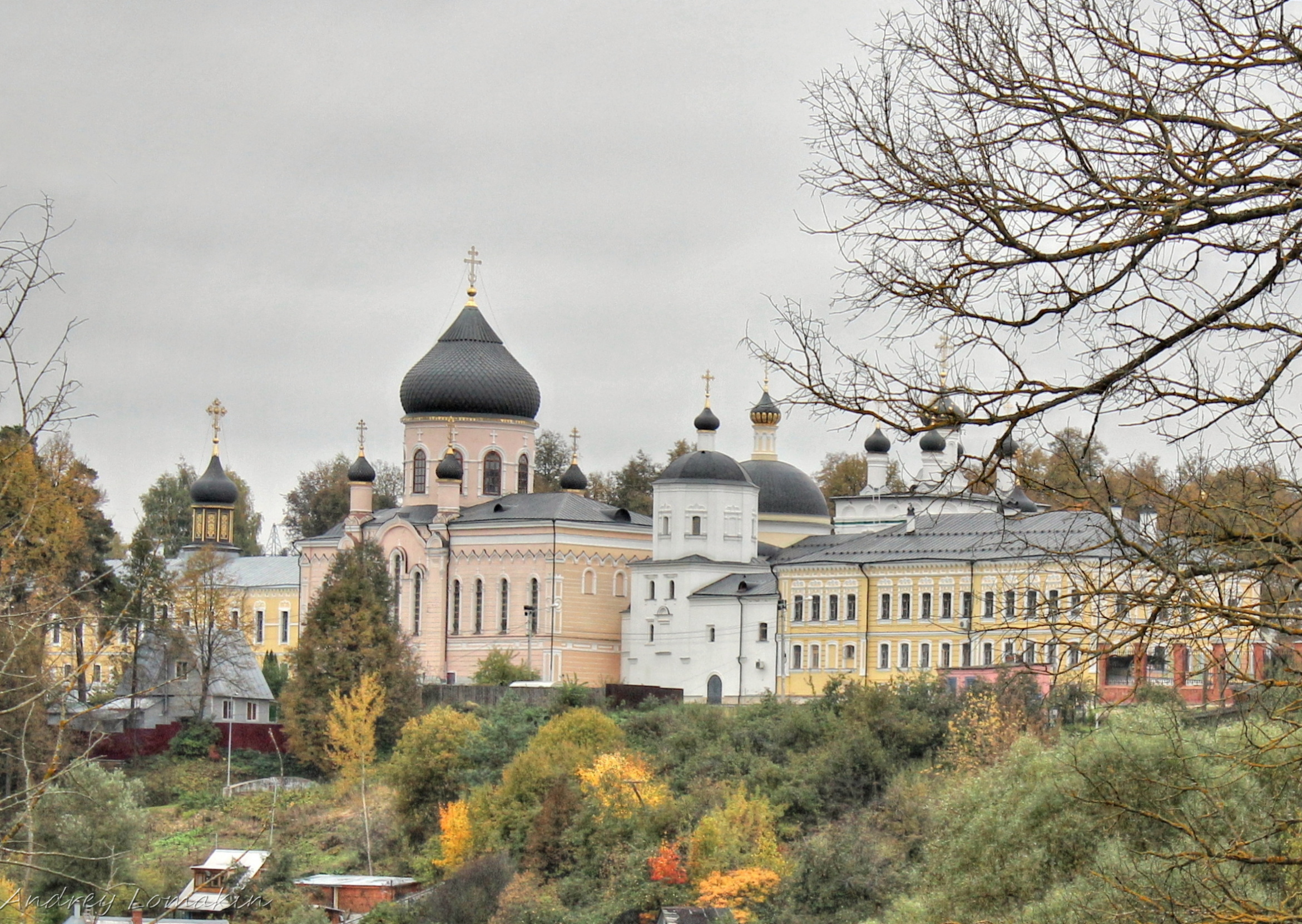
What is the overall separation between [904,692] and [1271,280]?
134 feet

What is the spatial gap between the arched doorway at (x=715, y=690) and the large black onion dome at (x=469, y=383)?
15914mm

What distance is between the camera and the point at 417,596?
6688 cm

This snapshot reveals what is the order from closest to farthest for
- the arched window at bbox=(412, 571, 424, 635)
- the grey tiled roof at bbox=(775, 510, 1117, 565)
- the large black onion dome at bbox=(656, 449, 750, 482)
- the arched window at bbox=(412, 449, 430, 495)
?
the grey tiled roof at bbox=(775, 510, 1117, 565), the large black onion dome at bbox=(656, 449, 750, 482), the arched window at bbox=(412, 571, 424, 635), the arched window at bbox=(412, 449, 430, 495)

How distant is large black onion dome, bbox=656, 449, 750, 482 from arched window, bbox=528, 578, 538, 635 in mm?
5595

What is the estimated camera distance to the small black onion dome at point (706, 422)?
64.6 metres

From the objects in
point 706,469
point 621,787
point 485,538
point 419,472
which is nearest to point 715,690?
point 706,469

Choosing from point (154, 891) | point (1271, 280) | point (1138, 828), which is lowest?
point (154, 891)

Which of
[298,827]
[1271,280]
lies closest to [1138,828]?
[1271,280]

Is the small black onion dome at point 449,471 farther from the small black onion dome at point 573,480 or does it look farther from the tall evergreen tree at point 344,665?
the tall evergreen tree at point 344,665

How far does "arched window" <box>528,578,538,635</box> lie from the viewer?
6362 cm

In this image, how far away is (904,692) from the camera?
47500 mm

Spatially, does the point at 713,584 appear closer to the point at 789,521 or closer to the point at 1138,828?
the point at 789,521

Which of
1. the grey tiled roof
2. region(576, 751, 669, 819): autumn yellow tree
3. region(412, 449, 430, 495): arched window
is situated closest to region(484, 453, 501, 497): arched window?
region(412, 449, 430, 495): arched window

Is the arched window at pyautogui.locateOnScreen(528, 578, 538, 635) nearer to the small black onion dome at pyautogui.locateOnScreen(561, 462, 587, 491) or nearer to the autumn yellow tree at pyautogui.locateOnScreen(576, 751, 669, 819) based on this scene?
the small black onion dome at pyautogui.locateOnScreen(561, 462, 587, 491)
